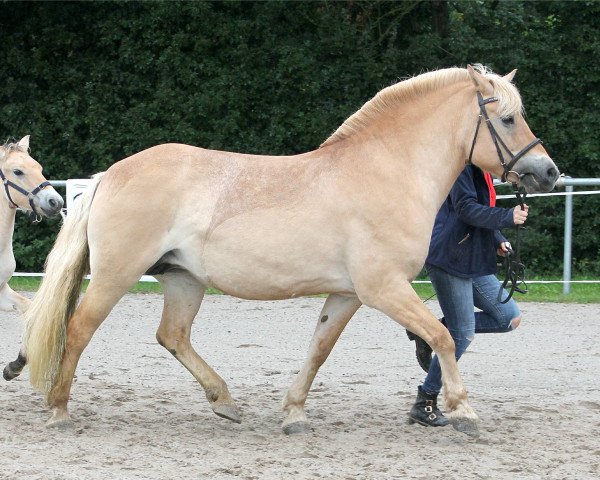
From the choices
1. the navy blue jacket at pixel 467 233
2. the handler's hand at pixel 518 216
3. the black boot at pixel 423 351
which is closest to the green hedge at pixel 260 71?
the black boot at pixel 423 351

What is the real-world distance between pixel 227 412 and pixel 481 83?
220 centimetres

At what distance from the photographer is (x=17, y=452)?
4.50 m

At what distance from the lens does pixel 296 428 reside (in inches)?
200

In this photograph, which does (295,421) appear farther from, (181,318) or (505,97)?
(505,97)

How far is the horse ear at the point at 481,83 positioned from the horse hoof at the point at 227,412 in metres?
2.15

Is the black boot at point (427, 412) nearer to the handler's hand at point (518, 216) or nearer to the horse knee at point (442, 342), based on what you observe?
the horse knee at point (442, 342)

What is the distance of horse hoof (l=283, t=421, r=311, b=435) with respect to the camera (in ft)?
16.6

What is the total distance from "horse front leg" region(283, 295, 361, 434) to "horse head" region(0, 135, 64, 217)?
2939 mm

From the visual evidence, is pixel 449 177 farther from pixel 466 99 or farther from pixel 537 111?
pixel 537 111

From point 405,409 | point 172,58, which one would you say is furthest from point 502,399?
point 172,58

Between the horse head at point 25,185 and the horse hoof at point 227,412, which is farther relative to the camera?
the horse head at point 25,185

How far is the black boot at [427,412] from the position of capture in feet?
17.1

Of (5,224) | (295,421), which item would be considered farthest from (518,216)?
(5,224)

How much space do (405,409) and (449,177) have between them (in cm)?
153
